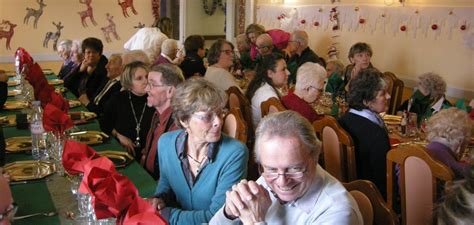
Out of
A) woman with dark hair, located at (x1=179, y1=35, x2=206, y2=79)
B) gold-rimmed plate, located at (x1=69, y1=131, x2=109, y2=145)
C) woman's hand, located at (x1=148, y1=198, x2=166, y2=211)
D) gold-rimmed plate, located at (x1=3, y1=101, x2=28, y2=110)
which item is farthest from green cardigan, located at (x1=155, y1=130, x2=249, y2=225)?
woman with dark hair, located at (x1=179, y1=35, x2=206, y2=79)

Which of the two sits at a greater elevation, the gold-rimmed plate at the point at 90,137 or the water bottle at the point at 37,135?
the water bottle at the point at 37,135

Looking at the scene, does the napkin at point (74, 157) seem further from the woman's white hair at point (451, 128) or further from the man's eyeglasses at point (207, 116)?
the woman's white hair at point (451, 128)

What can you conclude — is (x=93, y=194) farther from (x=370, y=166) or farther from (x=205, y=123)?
(x=370, y=166)

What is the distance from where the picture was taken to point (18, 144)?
2.84 meters

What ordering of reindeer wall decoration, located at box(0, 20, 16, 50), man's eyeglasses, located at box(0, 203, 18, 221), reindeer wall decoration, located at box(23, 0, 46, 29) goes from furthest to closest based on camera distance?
1. reindeer wall decoration, located at box(23, 0, 46, 29)
2. reindeer wall decoration, located at box(0, 20, 16, 50)
3. man's eyeglasses, located at box(0, 203, 18, 221)

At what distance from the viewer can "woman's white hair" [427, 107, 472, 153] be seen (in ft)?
8.10

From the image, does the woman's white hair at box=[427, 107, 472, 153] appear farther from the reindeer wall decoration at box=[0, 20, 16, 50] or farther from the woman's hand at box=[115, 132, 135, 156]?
the reindeer wall decoration at box=[0, 20, 16, 50]

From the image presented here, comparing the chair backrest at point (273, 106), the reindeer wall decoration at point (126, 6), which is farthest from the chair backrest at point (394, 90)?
the reindeer wall decoration at point (126, 6)

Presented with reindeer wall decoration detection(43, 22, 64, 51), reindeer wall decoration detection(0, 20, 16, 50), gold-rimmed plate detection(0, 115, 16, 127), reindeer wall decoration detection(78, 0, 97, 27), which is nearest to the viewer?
gold-rimmed plate detection(0, 115, 16, 127)

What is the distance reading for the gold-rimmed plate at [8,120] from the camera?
3389 millimetres

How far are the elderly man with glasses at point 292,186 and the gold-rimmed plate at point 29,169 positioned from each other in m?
1.27

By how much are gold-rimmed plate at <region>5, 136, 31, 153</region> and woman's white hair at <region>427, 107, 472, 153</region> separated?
225 cm

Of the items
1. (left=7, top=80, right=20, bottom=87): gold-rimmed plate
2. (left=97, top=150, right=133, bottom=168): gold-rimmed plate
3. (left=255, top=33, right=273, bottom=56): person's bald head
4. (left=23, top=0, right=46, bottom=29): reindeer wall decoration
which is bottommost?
(left=97, top=150, right=133, bottom=168): gold-rimmed plate

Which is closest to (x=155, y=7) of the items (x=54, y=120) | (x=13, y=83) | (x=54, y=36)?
(x=54, y=36)
